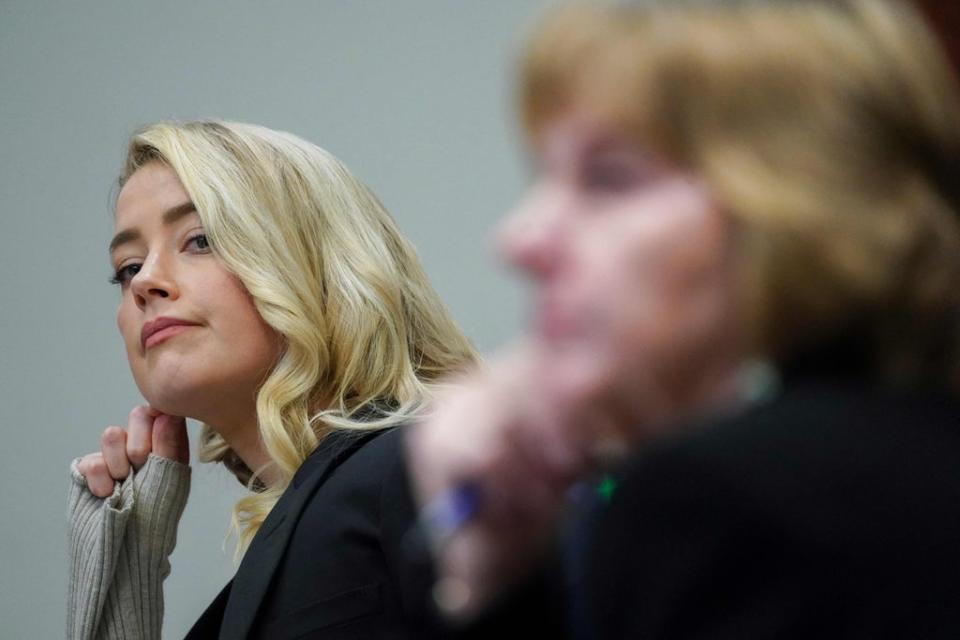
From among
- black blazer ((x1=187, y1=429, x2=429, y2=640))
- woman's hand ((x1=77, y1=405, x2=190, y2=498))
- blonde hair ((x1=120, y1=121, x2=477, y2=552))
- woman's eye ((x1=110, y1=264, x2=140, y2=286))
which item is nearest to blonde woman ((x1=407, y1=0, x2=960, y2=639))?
black blazer ((x1=187, y1=429, x2=429, y2=640))

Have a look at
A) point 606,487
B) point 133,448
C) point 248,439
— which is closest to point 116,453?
point 133,448

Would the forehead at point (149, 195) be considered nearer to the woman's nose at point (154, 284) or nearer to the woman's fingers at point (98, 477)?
the woman's nose at point (154, 284)

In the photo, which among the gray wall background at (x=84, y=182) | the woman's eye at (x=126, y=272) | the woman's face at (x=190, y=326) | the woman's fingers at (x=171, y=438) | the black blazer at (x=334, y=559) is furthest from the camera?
the gray wall background at (x=84, y=182)

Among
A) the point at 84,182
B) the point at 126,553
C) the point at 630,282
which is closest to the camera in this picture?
the point at 630,282

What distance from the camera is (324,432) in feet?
3.85

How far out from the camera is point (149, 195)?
1228mm

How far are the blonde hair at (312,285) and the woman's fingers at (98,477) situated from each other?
0.24m

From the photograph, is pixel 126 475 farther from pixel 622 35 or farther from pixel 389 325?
pixel 622 35

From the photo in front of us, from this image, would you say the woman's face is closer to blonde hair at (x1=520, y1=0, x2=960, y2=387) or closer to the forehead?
the forehead

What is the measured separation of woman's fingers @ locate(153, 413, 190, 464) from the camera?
137 centimetres

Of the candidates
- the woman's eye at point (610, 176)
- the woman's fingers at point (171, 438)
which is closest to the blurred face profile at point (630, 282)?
the woman's eye at point (610, 176)

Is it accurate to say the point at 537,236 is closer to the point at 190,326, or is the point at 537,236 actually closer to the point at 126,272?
the point at 190,326

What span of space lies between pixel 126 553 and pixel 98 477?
9cm

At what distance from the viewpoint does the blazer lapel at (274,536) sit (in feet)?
3.18
